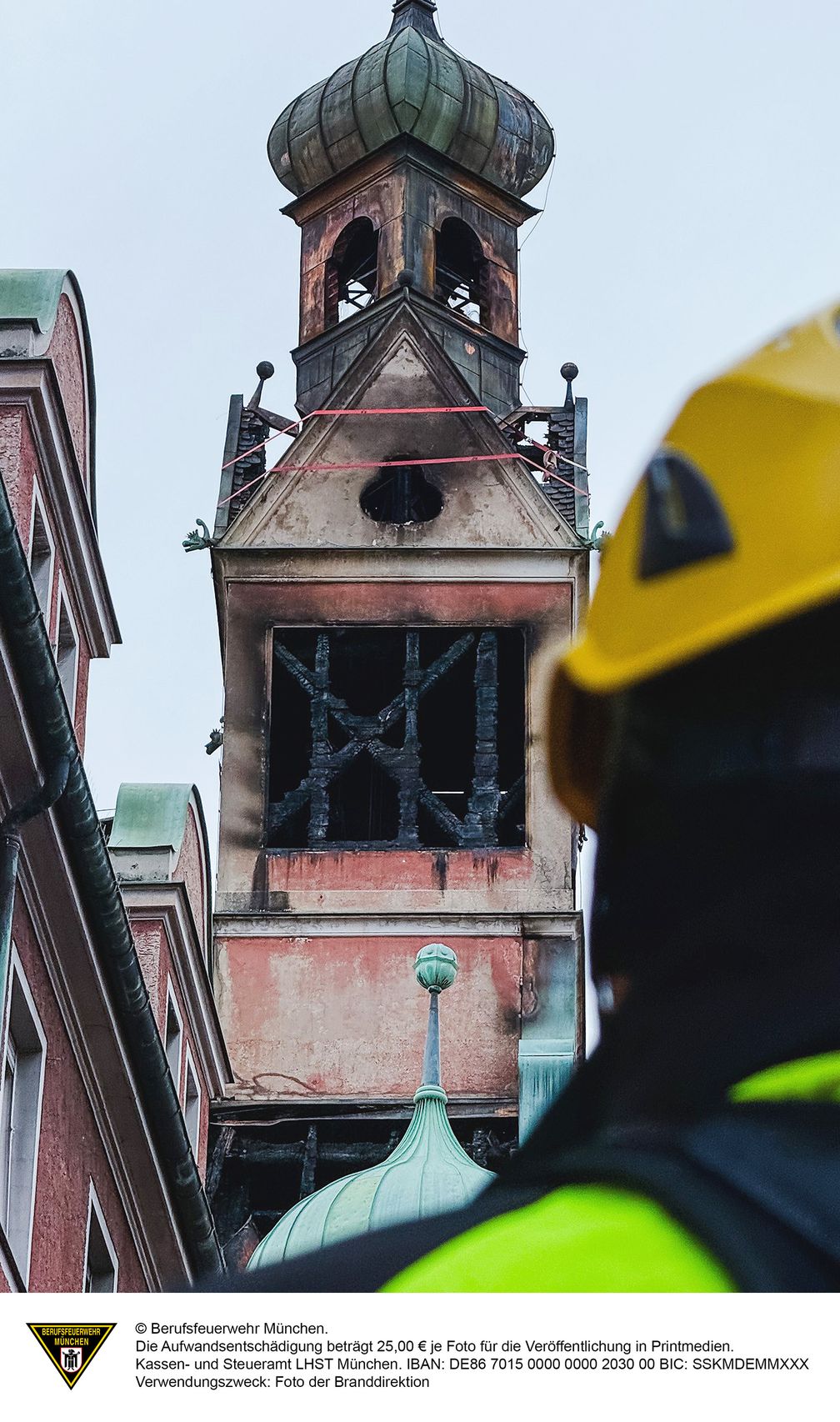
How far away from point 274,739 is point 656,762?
1048 inches

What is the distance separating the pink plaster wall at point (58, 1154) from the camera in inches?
472

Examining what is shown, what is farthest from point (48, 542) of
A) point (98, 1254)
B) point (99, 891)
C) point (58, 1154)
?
point (98, 1254)

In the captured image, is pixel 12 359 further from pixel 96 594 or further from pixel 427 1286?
pixel 427 1286

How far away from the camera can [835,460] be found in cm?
281

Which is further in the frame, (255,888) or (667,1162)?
(255,888)

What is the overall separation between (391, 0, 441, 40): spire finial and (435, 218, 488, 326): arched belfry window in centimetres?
293

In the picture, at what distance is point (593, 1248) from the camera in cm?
261

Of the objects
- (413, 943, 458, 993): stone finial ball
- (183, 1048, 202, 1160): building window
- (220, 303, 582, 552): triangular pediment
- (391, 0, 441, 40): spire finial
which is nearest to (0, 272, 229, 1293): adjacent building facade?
(183, 1048, 202, 1160): building window

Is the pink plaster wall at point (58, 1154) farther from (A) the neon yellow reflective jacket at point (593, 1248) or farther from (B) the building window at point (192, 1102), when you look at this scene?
(A) the neon yellow reflective jacket at point (593, 1248)

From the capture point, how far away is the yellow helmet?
2.79m

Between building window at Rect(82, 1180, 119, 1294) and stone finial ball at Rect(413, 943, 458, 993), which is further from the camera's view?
stone finial ball at Rect(413, 943, 458, 993)

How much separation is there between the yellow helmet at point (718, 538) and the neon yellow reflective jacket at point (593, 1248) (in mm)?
395

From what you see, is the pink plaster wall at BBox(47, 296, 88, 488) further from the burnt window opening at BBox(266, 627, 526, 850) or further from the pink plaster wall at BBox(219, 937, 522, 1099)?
the burnt window opening at BBox(266, 627, 526, 850)
